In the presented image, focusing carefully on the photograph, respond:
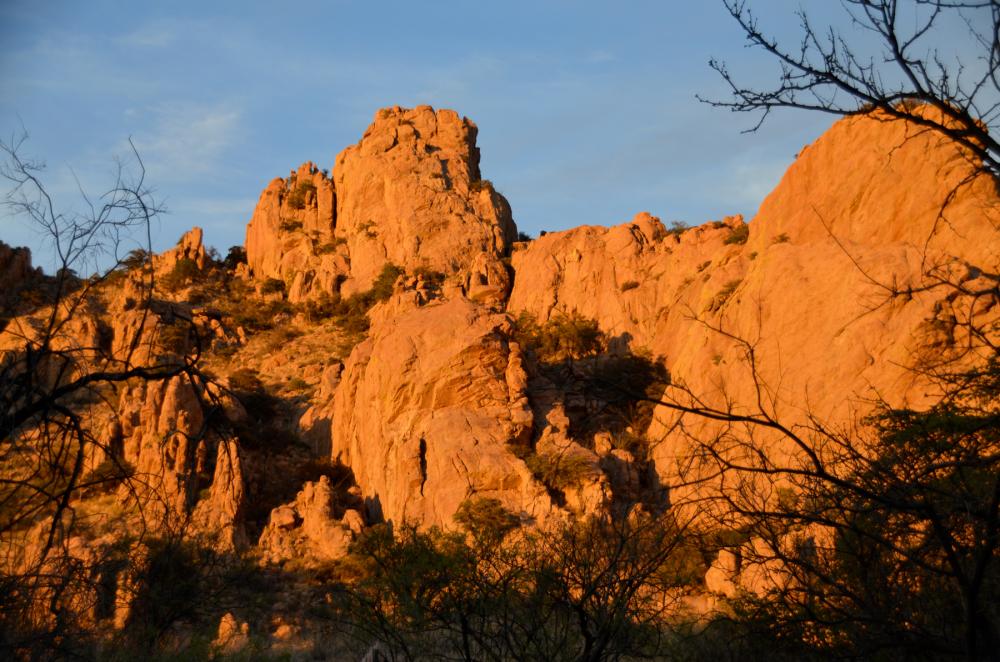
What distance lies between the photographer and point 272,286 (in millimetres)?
44719

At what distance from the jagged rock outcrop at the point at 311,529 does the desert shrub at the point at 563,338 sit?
11028 mm

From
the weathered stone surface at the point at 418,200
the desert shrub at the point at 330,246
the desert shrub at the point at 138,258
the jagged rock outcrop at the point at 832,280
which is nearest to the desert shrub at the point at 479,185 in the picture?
the weathered stone surface at the point at 418,200

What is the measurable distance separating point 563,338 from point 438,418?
1015 centimetres

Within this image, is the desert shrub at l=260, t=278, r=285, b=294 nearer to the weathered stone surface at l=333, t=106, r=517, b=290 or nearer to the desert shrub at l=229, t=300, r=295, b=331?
the desert shrub at l=229, t=300, r=295, b=331

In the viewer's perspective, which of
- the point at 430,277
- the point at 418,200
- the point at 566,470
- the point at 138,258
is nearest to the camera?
the point at 138,258

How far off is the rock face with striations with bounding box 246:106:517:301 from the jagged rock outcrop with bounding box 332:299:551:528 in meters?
12.6

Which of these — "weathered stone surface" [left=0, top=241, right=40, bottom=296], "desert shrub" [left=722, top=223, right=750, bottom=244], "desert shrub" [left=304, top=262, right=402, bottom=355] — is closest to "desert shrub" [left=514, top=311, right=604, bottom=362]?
"desert shrub" [left=722, top=223, right=750, bottom=244]

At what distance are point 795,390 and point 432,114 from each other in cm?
3274

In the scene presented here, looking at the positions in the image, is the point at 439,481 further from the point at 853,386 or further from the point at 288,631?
the point at 853,386

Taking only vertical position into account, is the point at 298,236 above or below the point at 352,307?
above

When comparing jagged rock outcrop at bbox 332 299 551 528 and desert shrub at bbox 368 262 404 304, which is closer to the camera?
jagged rock outcrop at bbox 332 299 551 528

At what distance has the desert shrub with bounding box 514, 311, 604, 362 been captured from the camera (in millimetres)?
32750

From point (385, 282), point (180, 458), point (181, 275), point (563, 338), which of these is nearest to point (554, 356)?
point (563, 338)

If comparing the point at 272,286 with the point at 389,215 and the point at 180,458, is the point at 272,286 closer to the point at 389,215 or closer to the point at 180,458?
the point at 389,215
